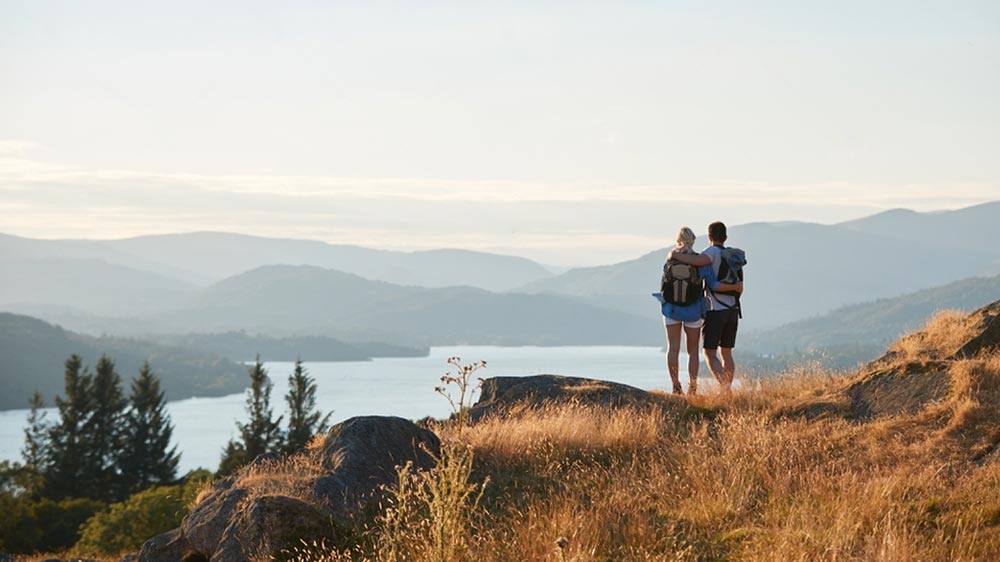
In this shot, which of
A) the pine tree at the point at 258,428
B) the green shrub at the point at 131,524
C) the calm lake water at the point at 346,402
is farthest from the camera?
the calm lake water at the point at 346,402

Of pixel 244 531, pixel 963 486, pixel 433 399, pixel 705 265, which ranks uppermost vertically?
pixel 705 265

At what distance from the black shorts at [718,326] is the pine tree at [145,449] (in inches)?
2432

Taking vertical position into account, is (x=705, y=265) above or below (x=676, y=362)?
above

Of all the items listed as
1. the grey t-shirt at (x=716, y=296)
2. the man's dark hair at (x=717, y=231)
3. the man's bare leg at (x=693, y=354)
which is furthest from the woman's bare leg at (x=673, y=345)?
the man's dark hair at (x=717, y=231)

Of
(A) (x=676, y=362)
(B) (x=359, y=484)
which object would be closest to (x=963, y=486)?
(B) (x=359, y=484)

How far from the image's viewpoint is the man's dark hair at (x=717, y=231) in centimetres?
1151

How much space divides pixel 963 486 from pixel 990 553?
4.30 feet

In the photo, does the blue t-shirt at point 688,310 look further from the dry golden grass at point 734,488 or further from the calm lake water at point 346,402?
the calm lake water at point 346,402

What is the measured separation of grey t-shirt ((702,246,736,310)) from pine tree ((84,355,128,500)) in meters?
61.3

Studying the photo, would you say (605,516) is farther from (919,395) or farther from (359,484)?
(919,395)

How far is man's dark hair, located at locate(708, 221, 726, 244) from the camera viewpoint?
11.5 metres

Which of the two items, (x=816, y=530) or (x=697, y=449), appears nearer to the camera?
(x=816, y=530)

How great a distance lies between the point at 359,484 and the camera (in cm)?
828

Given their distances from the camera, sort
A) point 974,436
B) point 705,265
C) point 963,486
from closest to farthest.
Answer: point 963,486 < point 974,436 < point 705,265
